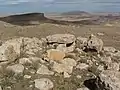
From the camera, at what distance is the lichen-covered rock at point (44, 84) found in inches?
417

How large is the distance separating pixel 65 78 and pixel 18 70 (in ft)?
5.63

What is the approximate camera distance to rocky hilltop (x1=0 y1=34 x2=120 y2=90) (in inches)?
419

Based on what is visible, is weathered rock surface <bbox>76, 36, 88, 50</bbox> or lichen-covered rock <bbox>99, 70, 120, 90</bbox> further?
weathered rock surface <bbox>76, 36, 88, 50</bbox>

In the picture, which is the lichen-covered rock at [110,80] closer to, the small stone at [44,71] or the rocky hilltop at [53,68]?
the rocky hilltop at [53,68]

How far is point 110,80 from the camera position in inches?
377

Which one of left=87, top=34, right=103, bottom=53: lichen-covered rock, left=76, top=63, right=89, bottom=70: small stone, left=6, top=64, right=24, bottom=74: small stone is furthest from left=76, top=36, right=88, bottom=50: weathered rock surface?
left=6, top=64, right=24, bottom=74: small stone

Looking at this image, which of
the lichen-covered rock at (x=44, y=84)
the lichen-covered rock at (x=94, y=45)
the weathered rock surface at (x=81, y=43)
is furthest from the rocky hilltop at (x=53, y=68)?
the weathered rock surface at (x=81, y=43)

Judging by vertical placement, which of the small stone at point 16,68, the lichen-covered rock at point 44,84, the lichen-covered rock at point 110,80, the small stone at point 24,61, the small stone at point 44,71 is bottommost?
the lichen-covered rock at point 44,84

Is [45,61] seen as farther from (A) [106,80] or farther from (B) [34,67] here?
(A) [106,80]

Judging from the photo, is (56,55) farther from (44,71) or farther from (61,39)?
(61,39)

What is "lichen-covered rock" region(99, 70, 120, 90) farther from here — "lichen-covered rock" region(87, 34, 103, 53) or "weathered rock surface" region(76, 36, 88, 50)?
"weathered rock surface" region(76, 36, 88, 50)

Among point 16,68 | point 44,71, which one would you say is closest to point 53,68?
point 44,71

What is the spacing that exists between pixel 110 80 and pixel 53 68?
9.81ft

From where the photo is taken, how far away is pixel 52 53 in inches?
513
